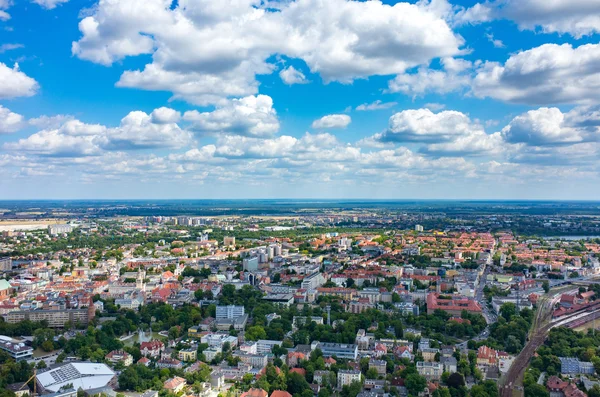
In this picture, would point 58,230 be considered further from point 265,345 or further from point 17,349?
point 265,345

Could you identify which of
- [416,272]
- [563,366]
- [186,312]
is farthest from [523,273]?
[186,312]

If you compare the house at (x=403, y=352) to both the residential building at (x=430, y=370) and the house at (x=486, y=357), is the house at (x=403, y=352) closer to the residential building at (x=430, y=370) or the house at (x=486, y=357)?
the residential building at (x=430, y=370)

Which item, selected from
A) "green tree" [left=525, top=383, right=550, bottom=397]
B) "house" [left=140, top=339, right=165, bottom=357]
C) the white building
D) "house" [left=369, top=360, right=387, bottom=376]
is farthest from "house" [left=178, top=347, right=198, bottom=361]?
the white building

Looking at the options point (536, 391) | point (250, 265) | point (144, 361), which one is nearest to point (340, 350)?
point (536, 391)

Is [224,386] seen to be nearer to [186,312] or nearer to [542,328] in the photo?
[186,312]

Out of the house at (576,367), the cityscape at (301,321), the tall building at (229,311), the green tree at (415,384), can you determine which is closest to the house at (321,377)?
the cityscape at (301,321)
